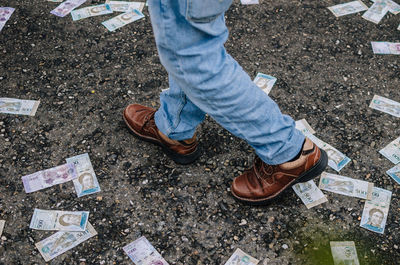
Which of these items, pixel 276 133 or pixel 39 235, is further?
pixel 39 235

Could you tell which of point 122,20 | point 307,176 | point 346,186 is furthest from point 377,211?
point 122,20

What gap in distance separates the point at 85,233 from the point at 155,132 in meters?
0.62

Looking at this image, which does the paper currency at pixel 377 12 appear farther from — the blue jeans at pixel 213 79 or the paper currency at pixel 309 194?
the blue jeans at pixel 213 79

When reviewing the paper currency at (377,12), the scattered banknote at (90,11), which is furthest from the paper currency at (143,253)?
the paper currency at (377,12)

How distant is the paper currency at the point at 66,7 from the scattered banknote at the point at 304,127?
198cm

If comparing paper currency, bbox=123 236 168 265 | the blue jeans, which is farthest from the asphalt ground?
the blue jeans

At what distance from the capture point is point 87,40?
9.31ft

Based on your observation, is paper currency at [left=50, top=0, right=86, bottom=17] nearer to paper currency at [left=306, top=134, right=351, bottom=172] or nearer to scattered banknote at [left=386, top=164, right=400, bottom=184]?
paper currency at [left=306, top=134, right=351, bottom=172]

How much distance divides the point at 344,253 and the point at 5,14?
290cm

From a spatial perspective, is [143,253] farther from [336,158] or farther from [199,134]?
[336,158]

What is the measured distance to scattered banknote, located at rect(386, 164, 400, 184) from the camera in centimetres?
209

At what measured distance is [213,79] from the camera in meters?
1.35

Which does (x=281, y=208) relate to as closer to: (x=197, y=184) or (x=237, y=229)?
(x=237, y=229)

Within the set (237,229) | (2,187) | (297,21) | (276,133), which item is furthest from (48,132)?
(297,21)
